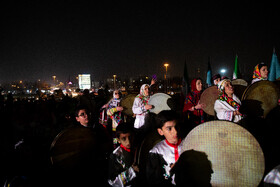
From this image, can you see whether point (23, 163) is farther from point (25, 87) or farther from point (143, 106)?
point (25, 87)

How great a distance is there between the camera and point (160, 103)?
400cm

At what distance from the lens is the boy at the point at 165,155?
185 centimetres

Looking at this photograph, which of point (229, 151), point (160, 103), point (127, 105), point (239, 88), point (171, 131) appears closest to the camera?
point (229, 151)

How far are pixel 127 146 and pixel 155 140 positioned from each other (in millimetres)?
503

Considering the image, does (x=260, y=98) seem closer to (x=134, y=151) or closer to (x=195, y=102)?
(x=195, y=102)

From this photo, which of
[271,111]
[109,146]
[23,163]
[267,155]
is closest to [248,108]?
[271,111]

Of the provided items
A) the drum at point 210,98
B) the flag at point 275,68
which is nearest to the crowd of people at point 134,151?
the drum at point 210,98

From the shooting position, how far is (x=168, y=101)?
4027 millimetres

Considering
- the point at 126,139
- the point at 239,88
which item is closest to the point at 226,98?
the point at 239,88

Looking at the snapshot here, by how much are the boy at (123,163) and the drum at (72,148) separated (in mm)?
884

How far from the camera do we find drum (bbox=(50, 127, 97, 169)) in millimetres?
2557

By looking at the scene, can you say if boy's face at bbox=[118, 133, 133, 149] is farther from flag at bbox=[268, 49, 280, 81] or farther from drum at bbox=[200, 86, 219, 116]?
flag at bbox=[268, 49, 280, 81]

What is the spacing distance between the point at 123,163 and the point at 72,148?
1105 millimetres

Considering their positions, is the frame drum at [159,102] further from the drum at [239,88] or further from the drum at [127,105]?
the drum at [239,88]
